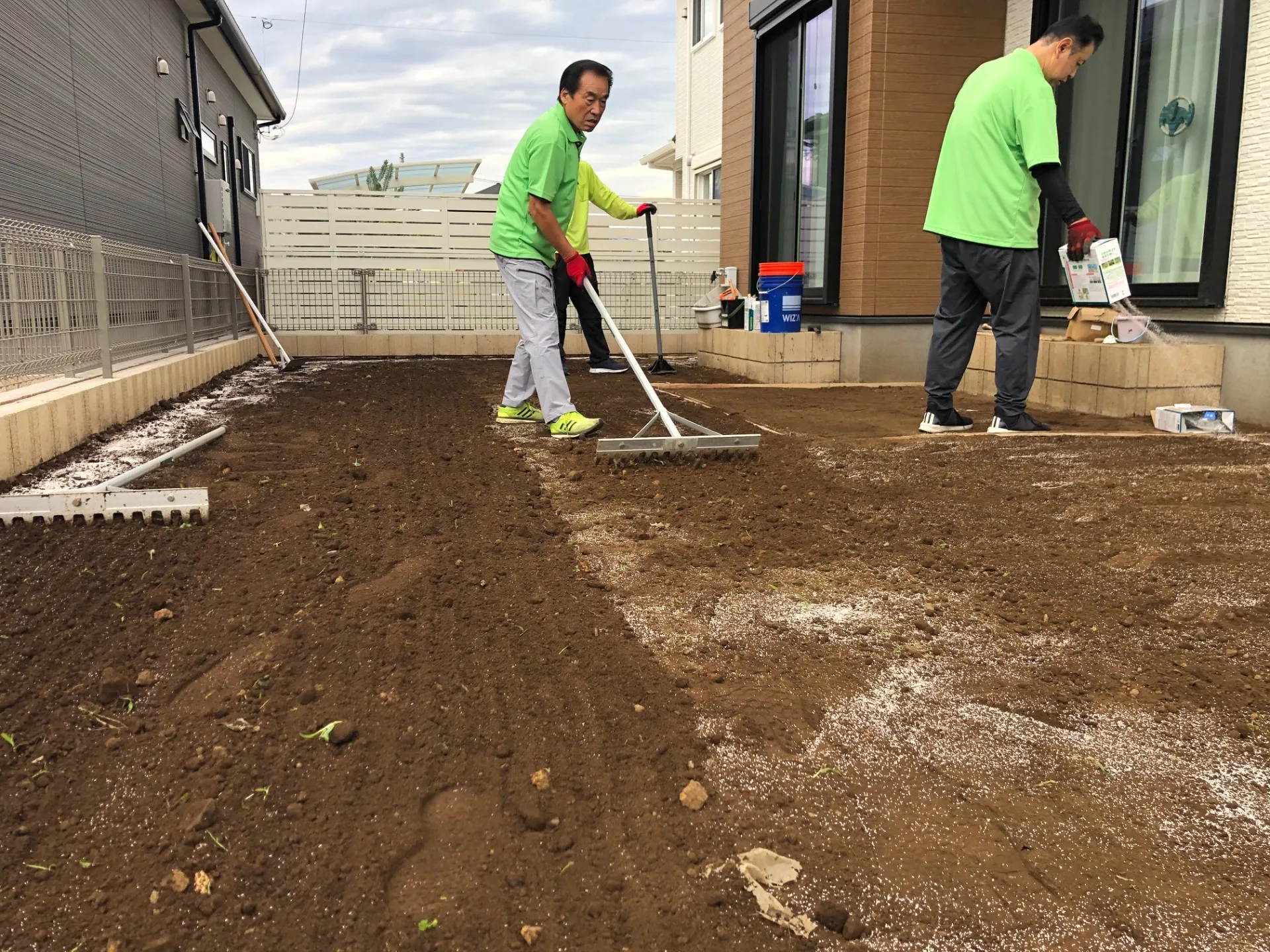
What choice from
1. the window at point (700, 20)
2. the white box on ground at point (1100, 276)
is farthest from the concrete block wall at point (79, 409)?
the window at point (700, 20)

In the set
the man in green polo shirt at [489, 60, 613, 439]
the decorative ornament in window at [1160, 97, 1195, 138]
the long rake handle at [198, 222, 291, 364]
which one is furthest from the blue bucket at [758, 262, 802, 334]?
the long rake handle at [198, 222, 291, 364]

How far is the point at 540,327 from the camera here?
475cm

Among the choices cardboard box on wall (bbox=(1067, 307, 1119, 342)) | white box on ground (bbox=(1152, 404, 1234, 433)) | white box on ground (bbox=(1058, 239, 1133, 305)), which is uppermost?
white box on ground (bbox=(1058, 239, 1133, 305))

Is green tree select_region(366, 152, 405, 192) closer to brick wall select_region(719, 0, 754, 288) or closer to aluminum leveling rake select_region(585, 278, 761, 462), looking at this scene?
brick wall select_region(719, 0, 754, 288)

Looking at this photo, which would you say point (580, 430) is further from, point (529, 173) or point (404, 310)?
point (404, 310)

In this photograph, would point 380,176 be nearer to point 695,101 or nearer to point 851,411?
point 695,101

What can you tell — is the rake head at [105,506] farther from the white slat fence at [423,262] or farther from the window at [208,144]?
the window at [208,144]

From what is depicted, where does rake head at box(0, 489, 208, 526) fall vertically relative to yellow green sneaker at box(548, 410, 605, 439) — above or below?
below

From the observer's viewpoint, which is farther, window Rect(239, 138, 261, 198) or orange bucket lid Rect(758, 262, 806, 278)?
window Rect(239, 138, 261, 198)

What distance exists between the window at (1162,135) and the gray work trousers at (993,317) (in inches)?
45.2

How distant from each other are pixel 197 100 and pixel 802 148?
7.93 meters

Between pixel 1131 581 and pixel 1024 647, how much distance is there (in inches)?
23.9

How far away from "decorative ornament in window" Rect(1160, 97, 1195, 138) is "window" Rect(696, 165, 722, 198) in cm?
927

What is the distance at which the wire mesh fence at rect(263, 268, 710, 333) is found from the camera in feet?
37.1
